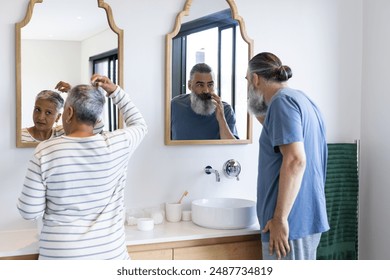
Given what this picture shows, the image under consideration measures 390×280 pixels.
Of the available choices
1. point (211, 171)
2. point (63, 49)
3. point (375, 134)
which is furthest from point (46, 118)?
point (375, 134)

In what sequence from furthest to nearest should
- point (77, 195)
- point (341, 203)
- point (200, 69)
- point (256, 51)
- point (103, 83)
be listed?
point (341, 203) < point (256, 51) < point (200, 69) < point (103, 83) < point (77, 195)

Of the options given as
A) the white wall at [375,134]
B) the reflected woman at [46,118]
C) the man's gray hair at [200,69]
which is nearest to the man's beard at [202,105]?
the man's gray hair at [200,69]

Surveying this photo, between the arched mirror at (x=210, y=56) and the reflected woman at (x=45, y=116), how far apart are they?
1.90 ft

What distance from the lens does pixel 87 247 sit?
6.08 feet

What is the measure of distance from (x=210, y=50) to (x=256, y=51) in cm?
30

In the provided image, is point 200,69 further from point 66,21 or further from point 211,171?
point 66,21

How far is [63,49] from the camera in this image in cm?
240

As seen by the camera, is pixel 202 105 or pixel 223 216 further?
pixel 202 105

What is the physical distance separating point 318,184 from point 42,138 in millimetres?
1336

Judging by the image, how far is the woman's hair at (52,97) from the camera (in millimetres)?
2346

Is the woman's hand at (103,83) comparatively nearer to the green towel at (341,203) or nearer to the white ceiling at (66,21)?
the white ceiling at (66,21)

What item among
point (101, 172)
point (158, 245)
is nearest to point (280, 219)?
point (158, 245)

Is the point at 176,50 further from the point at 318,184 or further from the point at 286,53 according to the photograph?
the point at 318,184

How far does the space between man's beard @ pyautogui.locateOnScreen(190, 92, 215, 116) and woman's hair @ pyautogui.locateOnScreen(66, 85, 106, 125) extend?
0.81m
